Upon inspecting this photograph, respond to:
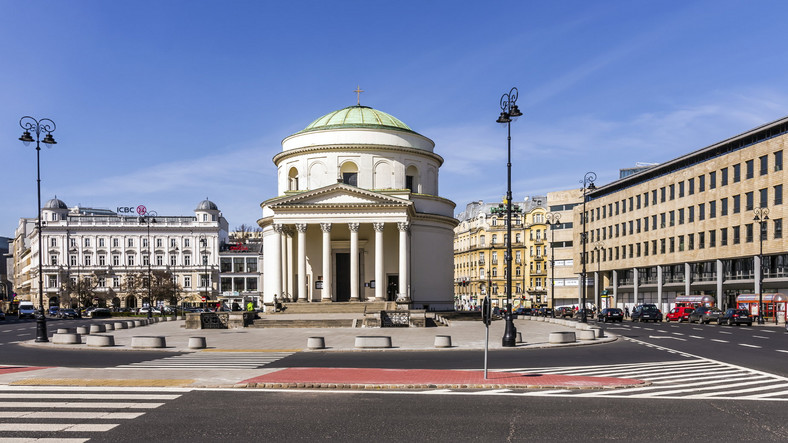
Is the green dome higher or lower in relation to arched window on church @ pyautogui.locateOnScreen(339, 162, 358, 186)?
higher

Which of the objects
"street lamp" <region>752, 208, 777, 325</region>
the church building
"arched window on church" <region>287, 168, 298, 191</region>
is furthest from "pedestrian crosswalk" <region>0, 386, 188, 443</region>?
"street lamp" <region>752, 208, 777, 325</region>

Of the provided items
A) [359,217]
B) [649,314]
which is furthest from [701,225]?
[359,217]

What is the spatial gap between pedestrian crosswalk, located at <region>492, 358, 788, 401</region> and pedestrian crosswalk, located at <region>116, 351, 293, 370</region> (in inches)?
347

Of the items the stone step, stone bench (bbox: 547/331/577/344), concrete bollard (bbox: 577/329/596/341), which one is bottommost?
the stone step

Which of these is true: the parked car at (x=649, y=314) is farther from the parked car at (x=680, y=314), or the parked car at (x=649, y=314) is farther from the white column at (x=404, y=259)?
the white column at (x=404, y=259)

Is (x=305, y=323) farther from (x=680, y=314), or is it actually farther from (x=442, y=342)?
(x=680, y=314)

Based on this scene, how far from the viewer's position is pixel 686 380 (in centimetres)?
1841

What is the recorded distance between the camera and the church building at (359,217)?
62.3 m

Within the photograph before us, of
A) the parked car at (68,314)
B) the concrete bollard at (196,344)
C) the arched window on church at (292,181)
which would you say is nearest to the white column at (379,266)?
the arched window on church at (292,181)

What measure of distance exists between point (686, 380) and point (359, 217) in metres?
45.6

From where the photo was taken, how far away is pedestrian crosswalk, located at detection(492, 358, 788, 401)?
51.9 feet

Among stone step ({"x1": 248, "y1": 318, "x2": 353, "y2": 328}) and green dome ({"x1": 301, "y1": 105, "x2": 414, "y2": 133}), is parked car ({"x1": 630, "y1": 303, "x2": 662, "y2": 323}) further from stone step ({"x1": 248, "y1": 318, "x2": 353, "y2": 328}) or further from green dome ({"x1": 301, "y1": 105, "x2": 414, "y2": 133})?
stone step ({"x1": 248, "y1": 318, "x2": 353, "y2": 328})

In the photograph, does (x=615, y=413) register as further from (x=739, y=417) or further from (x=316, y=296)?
(x=316, y=296)

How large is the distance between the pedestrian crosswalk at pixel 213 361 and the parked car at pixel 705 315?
45.1 metres
